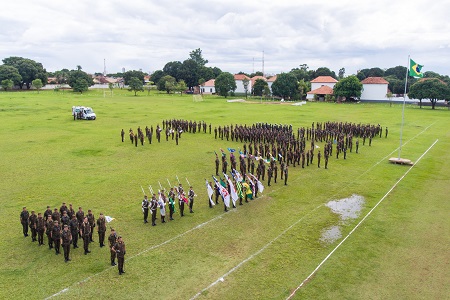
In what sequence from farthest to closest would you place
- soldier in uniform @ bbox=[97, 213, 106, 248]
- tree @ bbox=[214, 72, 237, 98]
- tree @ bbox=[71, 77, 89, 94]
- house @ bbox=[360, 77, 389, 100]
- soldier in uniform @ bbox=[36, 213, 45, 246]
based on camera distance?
tree @ bbox=[71, 77, 89, 94], tree @ bbox=[214, 72, 237, 98], house @ bbox=[360, 77, 389, 100], soldier in uniform @ bbox=[97, 213, 106, 248], soldier in uniform @ bbox=[36, 213, 45, 246]

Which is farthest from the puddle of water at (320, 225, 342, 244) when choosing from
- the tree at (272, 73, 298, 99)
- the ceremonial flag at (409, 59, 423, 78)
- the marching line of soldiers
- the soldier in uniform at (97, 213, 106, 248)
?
the tree at (272, 73, 298, 99)

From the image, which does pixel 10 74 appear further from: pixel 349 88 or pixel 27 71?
pixel 349 88

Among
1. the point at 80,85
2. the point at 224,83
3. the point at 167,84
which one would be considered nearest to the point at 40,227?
the point at 224,83

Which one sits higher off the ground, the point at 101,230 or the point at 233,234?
the point at 101,230

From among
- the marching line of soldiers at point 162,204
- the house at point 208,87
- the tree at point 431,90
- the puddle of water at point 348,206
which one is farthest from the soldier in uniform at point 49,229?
the house at point 208,87

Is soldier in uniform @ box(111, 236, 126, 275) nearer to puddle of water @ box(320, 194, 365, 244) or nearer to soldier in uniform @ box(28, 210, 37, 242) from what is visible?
soldier in uniform @ box(28, 210, 37, 242)

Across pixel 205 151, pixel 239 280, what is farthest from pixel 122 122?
pixel 239 280

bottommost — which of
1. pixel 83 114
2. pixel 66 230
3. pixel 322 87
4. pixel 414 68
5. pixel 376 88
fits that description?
pixel 66 230
